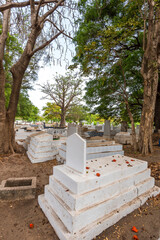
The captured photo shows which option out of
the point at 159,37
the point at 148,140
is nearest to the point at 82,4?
the point at 159,37

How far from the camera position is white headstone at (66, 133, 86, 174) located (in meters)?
2.52

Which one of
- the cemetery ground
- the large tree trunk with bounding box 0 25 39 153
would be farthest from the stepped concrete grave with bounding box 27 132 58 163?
the cemetery ground

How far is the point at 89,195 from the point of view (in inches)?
90.7

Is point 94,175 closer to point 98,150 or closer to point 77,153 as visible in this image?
point 77,153

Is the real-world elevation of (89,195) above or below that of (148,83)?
below

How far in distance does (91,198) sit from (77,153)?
2.90ft

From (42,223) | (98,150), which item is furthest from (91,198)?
(98,150)

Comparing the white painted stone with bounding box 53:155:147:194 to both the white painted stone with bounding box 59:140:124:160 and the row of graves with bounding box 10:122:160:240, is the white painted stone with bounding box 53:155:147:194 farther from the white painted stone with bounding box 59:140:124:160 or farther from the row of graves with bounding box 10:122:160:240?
the white painted stone with bounding box 59:140:124:160

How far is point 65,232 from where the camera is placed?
2066 millimetres

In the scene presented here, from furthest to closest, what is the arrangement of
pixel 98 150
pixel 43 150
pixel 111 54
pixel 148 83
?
pixel 111 54 → pixel 148 83 → pixel 43 150 → pixel 98 150

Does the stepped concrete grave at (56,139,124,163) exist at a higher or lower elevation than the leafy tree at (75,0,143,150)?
lower

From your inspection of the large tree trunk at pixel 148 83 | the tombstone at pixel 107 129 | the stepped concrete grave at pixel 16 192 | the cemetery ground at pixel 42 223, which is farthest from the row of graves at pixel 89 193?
the tombstone at pixel 107 129

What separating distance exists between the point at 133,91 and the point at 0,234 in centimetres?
1321

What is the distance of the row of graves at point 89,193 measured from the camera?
7.04 feet
